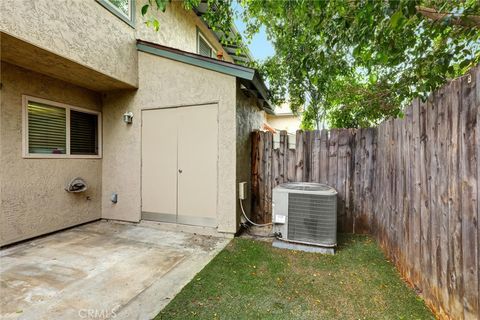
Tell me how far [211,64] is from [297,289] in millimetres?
3972

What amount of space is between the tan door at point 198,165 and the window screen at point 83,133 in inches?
90.9

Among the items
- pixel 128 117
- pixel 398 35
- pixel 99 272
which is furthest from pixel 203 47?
pixel 99 272

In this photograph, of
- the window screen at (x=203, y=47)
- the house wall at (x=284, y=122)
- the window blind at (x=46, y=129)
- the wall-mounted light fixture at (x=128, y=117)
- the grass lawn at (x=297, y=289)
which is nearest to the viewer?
the grass lawn at (x=297, y=289)

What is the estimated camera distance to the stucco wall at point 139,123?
14.7ft

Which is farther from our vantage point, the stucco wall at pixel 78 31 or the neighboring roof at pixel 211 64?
the neighboring roof at pixel 211 64

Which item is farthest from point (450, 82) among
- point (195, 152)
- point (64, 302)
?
point (64, 302)

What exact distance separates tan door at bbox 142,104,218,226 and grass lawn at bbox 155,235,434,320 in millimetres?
1358

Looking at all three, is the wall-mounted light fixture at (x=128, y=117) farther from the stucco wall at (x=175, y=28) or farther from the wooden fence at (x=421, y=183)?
the wooden fence at (x=421, y=183)

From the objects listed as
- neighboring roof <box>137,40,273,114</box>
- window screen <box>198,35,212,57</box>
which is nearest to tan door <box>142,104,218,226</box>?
neighboring roof <box>137,40,273,114</box>

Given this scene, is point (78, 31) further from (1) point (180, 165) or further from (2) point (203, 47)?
(2) point (203, 47)

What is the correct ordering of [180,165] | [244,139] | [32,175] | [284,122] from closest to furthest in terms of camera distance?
[32,175]
[180,165]
[244,139]
[284,122]

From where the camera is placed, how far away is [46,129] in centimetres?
456

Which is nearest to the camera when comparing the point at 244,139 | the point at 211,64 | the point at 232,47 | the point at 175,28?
the point at 211,64

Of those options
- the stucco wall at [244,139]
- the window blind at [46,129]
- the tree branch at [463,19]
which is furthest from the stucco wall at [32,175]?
the tree branch at [463,19]
